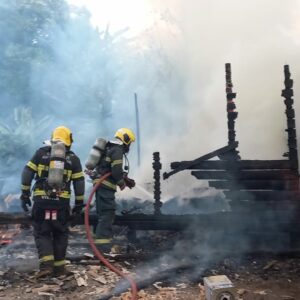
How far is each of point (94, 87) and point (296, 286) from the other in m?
10.4

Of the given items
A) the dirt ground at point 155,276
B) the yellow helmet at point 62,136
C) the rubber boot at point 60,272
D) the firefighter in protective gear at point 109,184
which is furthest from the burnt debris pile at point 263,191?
the rubber boot at point 60,272

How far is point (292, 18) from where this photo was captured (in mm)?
10781

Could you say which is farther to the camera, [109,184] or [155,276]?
[109,184]

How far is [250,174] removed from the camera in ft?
21.5

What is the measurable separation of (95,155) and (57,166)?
3.66 feet

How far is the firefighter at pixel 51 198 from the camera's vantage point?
518cm

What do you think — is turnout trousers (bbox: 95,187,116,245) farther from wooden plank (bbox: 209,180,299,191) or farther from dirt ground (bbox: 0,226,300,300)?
wooden plank (bbox: 209,180,299,191)

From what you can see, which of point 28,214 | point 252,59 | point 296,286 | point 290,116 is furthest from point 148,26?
point 296,286

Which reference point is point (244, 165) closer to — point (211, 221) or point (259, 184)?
point (259, 184)

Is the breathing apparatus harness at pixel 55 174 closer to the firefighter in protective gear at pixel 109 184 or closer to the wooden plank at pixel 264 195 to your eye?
the firefighter in protective gear at pixel 109 184

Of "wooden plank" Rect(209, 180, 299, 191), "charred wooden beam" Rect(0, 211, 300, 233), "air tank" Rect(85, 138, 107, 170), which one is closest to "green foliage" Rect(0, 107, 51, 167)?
"charred wooden beam" Rect(0, 211, 300, 233)

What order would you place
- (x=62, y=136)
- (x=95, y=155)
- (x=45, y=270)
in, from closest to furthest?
(x=45, y=270) → (x=62, y=136) → (x=95, y=155)

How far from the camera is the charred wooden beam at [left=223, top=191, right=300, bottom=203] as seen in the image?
252 inches

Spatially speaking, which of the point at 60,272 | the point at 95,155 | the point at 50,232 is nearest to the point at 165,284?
the point at 60,272
